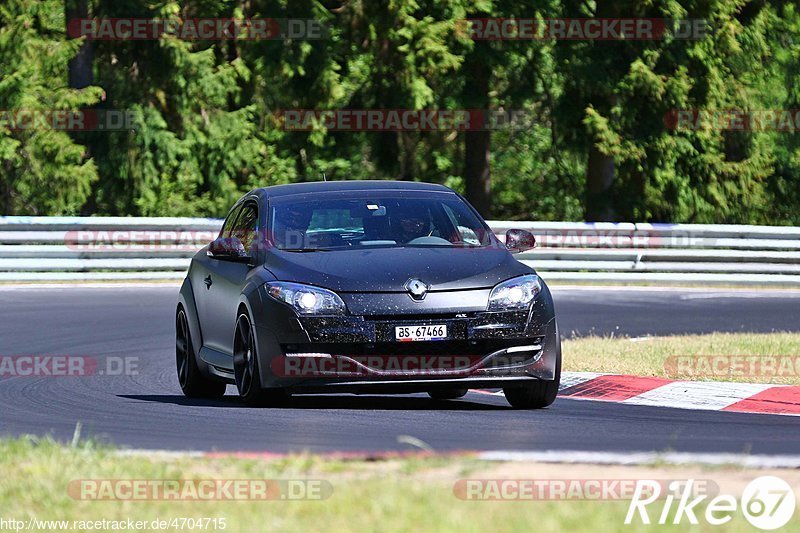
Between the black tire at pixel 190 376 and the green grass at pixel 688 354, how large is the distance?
3.18 meters

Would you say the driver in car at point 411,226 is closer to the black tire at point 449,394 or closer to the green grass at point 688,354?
the black tire at point 449,394

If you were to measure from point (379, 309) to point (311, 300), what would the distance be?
45 cm

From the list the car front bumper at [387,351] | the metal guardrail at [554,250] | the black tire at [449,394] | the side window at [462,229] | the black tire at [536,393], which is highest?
the side window at [462,229]

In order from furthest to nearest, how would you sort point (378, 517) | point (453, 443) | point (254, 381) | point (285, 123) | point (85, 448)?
point (285, 123)
point (254, 381)
point (453, 443)
point (85, 448)
point (378, 517)

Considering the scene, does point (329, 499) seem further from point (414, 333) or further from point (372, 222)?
point (372, 222)

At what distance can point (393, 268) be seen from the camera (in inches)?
405

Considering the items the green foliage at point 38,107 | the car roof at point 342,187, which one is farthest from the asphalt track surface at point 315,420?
the green foliage at point 38,107

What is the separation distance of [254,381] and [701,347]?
6422 millimetres

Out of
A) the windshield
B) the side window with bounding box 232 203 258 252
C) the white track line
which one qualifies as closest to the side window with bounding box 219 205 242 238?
the side window with bounding box 232 203 258 252

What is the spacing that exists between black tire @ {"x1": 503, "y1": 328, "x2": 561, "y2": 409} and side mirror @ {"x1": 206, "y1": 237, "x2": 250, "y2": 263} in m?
2.03

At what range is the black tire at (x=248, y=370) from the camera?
1050cm

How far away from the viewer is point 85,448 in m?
7.89

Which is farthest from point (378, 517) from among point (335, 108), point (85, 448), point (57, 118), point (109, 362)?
point (335, 108)

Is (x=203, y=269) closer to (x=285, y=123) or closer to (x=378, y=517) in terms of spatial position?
(x=378, y=517)
